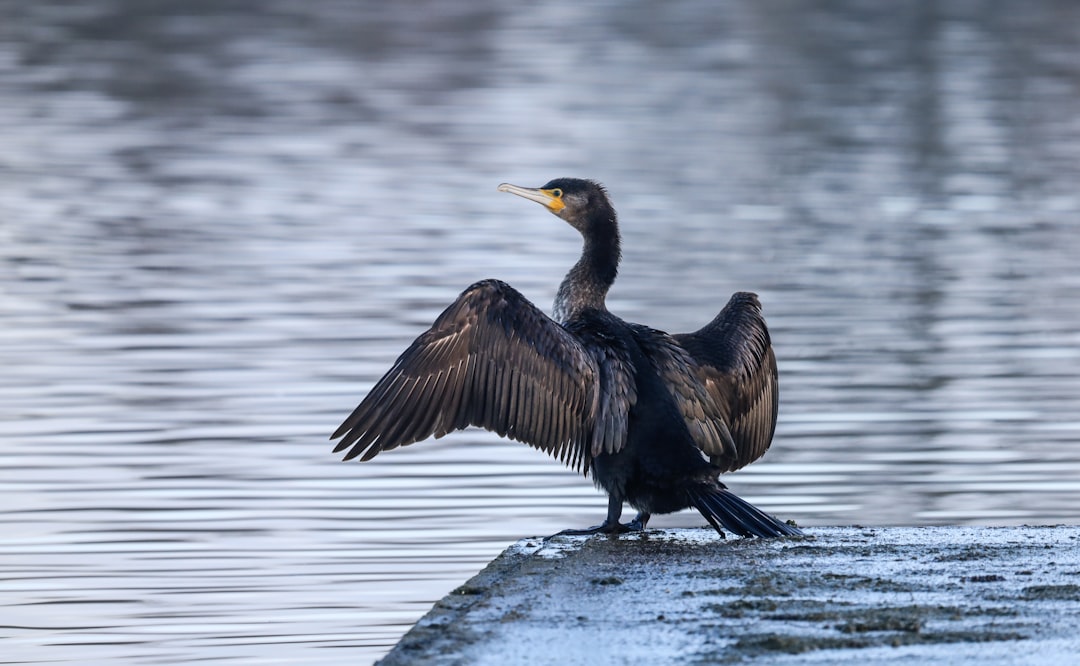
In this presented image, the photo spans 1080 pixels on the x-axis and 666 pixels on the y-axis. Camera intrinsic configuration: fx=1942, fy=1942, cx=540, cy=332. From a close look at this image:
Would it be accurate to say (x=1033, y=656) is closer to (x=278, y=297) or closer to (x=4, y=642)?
(x=4, y=642)

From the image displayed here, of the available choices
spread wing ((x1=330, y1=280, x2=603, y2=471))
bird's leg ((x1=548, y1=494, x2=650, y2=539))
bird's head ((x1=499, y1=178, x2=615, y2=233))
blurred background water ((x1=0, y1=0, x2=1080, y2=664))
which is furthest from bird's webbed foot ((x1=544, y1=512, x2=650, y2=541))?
bird's head ((x1=499, y1=178, x2=615, y2=233))

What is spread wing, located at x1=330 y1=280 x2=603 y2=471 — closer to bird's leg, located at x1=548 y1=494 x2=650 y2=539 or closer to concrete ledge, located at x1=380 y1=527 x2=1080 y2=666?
bird's leg, located at x1=548 y1=494 x2=650 y2=539

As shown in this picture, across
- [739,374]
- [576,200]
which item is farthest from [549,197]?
[739,374]

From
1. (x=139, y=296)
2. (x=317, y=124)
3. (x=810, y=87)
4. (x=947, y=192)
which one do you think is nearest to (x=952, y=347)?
(x=139, y=296)

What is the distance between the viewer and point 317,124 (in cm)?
2483

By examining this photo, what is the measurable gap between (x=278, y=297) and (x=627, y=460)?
774cm

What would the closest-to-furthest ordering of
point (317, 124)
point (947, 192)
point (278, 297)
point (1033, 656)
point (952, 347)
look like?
point (1033, 656)
point (952, 347)
point (278, 297)
point (947, 192)
point (317, 124)

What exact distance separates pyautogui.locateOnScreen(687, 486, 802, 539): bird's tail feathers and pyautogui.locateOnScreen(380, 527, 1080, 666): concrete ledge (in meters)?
0.05

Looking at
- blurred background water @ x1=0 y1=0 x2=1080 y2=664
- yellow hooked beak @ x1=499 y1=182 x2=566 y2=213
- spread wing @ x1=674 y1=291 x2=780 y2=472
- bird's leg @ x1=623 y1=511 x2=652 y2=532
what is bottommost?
blurred background water @ x1=0 y1=0 x2=1080 y2=664

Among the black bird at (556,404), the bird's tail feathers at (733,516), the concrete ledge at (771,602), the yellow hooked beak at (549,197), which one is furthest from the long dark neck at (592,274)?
the concrete ledge at (771,602)

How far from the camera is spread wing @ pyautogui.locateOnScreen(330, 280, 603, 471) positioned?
6.63m

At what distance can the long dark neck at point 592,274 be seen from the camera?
746 cm

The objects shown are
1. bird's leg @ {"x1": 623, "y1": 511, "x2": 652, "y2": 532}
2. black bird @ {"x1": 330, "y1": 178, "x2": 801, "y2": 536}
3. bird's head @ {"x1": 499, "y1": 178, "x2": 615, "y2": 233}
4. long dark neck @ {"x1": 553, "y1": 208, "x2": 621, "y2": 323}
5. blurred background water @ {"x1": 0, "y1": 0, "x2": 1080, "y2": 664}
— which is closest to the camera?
black bird @ {"x1": 330, "y1": 178, "x2": 801, "y2": 536}

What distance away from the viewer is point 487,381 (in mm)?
6688
